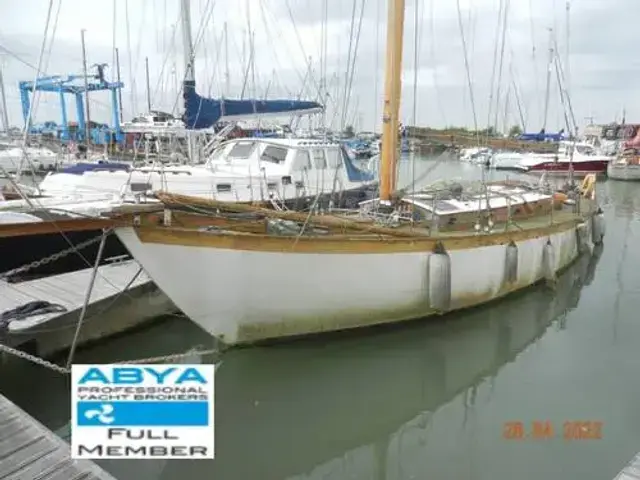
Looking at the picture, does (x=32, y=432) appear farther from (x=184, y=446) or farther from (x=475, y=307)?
(x=475, y=307)

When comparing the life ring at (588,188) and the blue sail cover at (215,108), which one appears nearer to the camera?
the blue sail cover at (215,108)

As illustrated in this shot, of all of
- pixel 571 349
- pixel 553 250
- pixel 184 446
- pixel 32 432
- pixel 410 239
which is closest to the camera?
pixel 32 432

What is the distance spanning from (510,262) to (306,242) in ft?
14.5

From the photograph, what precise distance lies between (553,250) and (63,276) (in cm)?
956

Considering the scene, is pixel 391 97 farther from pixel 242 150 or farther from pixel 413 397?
pixel 413 397

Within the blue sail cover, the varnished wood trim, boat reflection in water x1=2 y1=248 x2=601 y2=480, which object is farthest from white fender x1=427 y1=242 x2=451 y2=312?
the blue sail cover

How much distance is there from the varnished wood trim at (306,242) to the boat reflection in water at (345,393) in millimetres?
1407

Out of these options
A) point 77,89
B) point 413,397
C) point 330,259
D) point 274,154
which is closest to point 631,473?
point 413,397

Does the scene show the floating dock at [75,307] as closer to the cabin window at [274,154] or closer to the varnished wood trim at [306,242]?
the varnished wood trim at [306,242]

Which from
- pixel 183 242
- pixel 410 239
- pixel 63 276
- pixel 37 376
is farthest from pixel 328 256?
pixel 63 276

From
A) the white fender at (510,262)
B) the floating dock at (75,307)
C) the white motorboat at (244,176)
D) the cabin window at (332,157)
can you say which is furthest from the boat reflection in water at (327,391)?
the cabin window at (332,157)

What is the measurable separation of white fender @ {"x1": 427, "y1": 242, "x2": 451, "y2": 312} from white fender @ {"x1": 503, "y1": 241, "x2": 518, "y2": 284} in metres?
1.83

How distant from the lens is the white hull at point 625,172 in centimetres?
3903

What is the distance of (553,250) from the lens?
36.8ft
